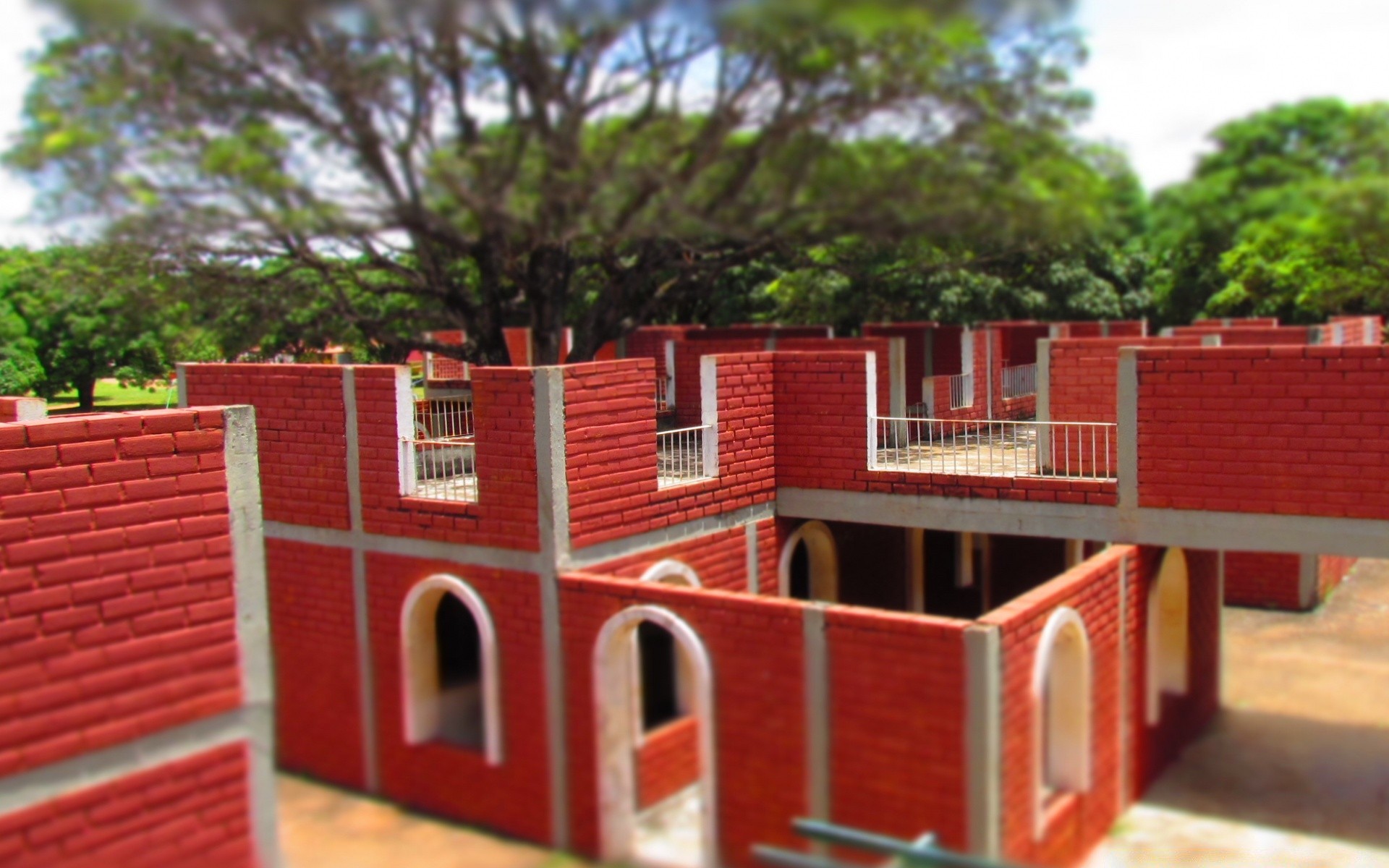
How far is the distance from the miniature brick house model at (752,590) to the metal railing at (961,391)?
16.9ft

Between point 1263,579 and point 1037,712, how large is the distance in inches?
335

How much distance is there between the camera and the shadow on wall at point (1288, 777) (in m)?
7.81

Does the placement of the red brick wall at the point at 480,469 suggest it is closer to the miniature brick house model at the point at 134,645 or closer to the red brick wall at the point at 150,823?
the miniature brick house model at the point at 134,645

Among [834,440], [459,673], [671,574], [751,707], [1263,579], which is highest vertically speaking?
[834,440]

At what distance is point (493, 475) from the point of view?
7.91m

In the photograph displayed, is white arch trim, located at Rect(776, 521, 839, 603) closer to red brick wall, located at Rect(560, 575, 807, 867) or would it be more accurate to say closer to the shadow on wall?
the shadow on wall

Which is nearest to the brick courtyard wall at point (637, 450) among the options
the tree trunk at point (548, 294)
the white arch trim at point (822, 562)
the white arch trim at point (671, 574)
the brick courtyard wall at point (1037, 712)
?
the white arch trim at point (671, 574)

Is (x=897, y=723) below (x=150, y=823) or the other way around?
below

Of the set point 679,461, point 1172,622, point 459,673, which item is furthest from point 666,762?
point 1172,622

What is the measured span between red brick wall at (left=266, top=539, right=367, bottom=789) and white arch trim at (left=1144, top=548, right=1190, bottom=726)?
570 centimetres

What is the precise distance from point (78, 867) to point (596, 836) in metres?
4.36

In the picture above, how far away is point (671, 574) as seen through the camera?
28.5 ft

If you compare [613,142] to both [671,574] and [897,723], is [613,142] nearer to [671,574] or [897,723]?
[897,723]

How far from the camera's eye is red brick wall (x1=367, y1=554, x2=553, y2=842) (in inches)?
282
